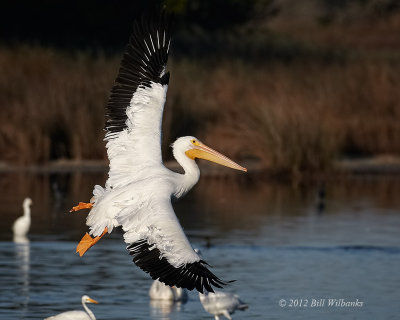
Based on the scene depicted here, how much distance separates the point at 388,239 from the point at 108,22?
21115 mm

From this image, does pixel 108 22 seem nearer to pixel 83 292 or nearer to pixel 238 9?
pixel 238 9

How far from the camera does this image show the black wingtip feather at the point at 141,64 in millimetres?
9852

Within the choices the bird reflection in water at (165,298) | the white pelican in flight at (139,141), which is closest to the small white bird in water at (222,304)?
the white pelican in flight at (139,141)

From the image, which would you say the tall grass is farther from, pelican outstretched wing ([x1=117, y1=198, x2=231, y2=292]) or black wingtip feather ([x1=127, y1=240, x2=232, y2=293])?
black wingtip feather ([x1=127, y1=240, x2=232, y2=293])

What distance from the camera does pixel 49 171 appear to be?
20.2 m

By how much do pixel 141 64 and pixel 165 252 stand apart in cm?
202

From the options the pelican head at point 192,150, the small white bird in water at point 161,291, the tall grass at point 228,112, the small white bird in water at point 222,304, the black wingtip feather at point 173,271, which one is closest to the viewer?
the black wingtip feather at point 173,271

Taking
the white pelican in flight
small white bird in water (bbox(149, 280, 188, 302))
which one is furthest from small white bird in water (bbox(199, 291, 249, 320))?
small white bird in water (bbox(149, 280, 188, 302))

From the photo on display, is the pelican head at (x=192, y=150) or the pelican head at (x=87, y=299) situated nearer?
the pelican head at (x=87, y=299)

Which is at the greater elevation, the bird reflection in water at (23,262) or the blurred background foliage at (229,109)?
the blurred background foliage at (229,109)

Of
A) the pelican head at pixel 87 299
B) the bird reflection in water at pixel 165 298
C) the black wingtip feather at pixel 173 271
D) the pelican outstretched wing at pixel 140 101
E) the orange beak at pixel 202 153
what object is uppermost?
the pelican outstretched wing at pixel 140 101

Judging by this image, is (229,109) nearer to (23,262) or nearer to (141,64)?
(23,262)

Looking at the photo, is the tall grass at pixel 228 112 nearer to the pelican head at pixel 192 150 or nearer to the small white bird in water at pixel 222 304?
the pelican head at pixel 192 150

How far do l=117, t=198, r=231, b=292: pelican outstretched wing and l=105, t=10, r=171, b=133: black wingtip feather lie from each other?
127cm
